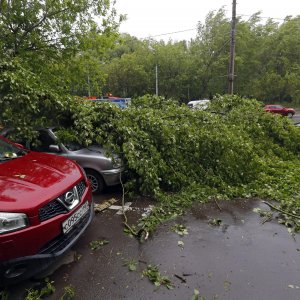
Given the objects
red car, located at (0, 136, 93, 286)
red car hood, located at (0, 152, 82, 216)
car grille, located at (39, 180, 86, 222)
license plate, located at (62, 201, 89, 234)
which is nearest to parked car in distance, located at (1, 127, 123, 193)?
red car hood, located at (0, 152, 82, 216)

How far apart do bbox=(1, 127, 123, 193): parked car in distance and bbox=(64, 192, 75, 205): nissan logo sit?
1.96 meters

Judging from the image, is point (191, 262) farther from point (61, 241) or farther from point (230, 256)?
point (61, 241)

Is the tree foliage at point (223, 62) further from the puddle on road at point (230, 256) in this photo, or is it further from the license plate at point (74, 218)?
the license plate at point (74, 218)

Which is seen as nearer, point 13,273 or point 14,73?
point 13,273

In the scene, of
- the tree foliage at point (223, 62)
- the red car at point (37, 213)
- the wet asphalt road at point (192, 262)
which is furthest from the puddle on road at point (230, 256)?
the tree foliage at point (223, 62)

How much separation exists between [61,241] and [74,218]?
281 mm

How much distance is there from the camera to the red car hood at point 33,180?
8.41 ft

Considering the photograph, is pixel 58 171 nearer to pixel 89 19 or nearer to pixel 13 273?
pixel 13 273

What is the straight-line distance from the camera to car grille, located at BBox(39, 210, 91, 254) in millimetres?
2681

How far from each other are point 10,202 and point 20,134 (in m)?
2.83

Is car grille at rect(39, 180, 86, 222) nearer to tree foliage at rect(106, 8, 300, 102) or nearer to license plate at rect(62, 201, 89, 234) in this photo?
license plate at rect(62, 201, 89, 234)

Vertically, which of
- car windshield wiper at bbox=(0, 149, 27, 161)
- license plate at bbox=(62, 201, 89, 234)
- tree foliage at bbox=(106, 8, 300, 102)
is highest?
tree foliage at bbox=(106, 8, 300, 102)

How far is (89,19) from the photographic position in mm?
8648

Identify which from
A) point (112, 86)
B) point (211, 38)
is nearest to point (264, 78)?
point (211, 38)
